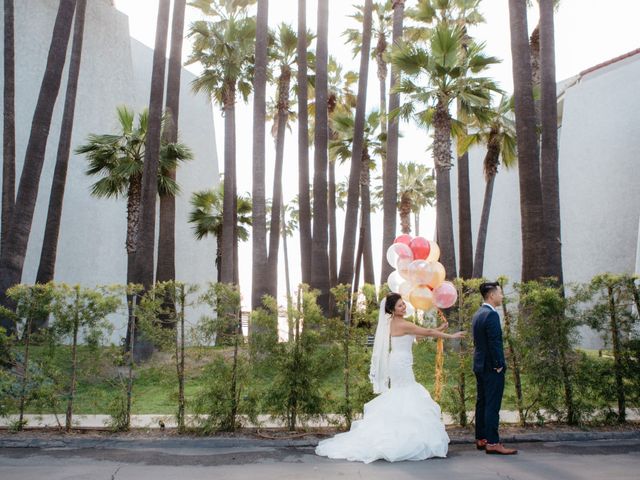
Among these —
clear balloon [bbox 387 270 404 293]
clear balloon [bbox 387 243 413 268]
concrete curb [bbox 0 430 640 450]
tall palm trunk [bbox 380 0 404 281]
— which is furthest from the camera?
tall palm trunk [bbox 380 0 404 281]

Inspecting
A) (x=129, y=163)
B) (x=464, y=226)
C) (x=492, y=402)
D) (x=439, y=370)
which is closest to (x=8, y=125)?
(x=129, y=163)

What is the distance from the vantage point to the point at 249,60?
23047 mm

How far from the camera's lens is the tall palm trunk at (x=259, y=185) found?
592 inches

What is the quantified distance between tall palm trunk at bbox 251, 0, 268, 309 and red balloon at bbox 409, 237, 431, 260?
769cm

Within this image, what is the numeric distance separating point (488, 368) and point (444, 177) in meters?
10.7

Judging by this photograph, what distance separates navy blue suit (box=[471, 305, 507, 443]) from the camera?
6.58 meters

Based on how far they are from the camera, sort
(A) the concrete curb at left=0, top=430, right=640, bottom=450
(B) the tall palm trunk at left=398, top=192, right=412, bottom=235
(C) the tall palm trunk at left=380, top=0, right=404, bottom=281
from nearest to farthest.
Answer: (A) the concrete curb at left=0, top=430, right=640, bottom=450
(C) the tall palm trunk at left=380, top=0, right=404, bottom=281
(B) the tall palm trunk at left=398, top=192, right=412, bottom=235

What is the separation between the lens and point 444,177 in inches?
654

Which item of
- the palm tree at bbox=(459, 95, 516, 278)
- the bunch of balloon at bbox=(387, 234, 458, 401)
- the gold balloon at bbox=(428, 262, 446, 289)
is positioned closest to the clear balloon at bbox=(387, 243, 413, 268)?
the bunch of balloon at bbox=(387, 234, 458, 401)

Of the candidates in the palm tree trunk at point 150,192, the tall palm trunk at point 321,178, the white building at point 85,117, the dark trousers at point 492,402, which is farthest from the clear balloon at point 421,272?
the white building at point 85,117

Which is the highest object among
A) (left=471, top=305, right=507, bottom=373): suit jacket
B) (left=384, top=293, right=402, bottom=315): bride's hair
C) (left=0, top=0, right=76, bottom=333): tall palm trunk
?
(left=0, top=0, right=76, bottom=333): tall palm trunk

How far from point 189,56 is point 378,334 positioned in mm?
18979

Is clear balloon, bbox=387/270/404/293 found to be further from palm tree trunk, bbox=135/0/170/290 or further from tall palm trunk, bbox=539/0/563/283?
palm tree trunk, bbox=135/0/170/290

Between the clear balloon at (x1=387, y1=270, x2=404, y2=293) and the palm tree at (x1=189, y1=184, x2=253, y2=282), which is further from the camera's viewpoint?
the palm tree at (x1=189, y1=184, x2=253, y2=282)
